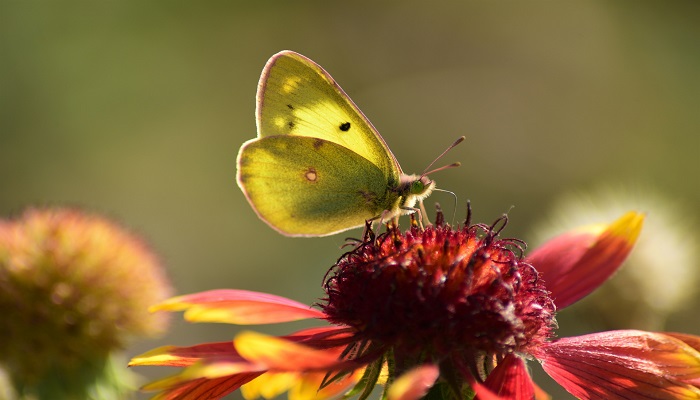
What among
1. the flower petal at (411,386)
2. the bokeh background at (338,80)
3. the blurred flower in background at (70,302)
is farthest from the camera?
the bokeh background at (338,80)

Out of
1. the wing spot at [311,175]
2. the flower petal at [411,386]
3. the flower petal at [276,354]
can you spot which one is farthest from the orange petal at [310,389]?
the wing spot at [311,175]

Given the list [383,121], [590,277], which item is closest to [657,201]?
[590,277]

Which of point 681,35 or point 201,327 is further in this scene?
point 681,35

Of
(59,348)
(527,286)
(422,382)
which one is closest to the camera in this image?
(422,382)

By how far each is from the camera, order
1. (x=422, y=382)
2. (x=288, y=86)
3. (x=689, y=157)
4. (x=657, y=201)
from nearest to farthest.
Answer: (x=422, y=382) → (x=288, y=86) → (x=657, y=201) → (x=689, y=157)

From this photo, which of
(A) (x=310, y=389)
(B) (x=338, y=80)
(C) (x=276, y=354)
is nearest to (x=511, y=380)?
(A) (x=310, y=389)

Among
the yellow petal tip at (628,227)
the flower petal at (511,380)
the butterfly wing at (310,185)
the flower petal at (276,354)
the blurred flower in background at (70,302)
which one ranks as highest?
the yellow petal tip at (628,227)

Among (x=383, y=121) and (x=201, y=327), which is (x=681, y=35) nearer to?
(x=383, y=121)

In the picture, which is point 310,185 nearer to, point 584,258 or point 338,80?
point 584,258

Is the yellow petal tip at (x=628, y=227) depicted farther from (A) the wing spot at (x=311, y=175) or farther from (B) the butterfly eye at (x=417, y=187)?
(A) the wing spot at (x=311, y=175)
